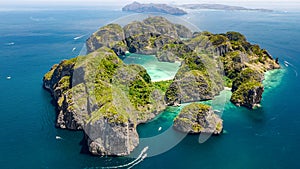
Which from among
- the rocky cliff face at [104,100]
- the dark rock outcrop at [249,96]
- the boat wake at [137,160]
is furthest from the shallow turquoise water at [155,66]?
the boat wake at [137,160]

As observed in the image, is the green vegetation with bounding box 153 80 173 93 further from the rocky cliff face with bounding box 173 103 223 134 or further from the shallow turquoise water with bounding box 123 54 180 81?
the rocky cliff face with bounding box 173 103 223 134

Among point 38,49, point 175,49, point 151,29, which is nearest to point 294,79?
point 175,49

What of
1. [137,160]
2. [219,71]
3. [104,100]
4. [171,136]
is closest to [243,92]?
[219,71]

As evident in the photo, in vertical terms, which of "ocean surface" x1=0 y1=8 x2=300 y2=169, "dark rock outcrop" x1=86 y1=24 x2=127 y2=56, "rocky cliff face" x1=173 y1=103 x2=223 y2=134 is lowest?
"ocean surface" x1=0 y1=8 x2=300 y2=169

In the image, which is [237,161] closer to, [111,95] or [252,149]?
[252,149]

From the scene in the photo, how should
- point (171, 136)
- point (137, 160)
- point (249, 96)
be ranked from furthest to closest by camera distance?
point (249, 96), point (171, 136), point (137, 160)

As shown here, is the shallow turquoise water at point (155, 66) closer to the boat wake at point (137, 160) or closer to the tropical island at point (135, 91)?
the tropical island at point (135, 91)

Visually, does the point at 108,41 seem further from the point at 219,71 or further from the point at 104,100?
the point at 104,100

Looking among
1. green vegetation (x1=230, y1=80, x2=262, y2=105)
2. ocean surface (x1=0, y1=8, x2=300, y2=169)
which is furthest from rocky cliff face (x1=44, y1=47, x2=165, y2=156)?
green vegetation (x1=230, y1=80, x2=262, y2=105)
